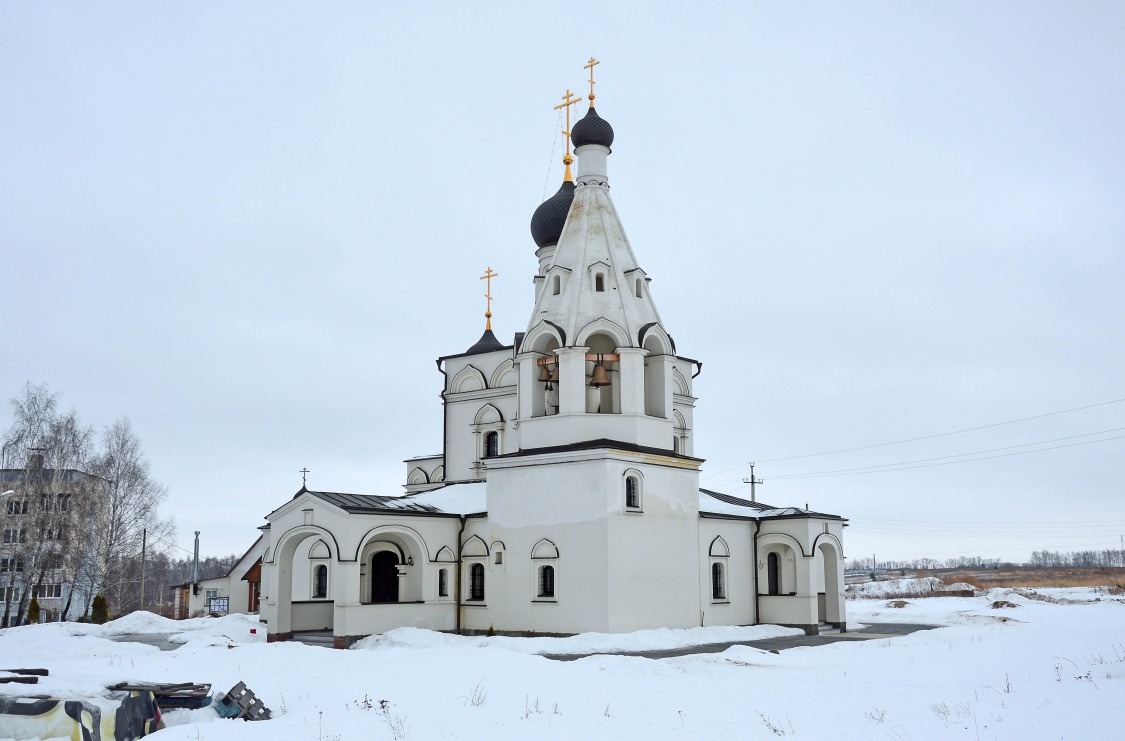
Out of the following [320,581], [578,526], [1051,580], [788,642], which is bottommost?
[1051,580]

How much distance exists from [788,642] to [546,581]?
5.61 meters

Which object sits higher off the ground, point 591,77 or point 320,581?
point 591,77

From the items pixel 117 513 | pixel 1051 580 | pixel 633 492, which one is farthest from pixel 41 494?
pixel 1051 580

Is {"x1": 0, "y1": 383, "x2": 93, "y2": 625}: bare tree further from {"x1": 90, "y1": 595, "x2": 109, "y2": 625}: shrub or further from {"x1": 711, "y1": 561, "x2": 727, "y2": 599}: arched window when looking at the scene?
{"x1": 711, "y1": 561, "x2": 727, "y2": 599}: arched window

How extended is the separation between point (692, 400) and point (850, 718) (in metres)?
18.1

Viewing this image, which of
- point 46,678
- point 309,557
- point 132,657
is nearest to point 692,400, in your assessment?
point 309,557

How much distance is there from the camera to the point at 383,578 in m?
23.8

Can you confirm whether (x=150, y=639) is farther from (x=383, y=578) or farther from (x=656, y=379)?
(x=656, y=379)

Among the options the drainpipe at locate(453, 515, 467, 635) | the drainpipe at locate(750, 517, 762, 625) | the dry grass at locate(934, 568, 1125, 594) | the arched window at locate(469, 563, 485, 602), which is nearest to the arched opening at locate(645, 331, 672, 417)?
the drainpipe at locate(750, 517, 762, 625)

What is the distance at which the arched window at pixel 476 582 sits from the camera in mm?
23094

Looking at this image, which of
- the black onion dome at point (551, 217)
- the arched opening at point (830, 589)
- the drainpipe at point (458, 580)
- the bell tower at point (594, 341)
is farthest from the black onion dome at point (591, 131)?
the arched opening at point (830, 589)

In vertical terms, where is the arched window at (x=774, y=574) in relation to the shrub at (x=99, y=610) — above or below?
above

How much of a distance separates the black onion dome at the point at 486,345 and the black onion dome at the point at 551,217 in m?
3.13

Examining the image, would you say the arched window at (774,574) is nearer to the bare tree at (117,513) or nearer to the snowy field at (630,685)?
the snowy field at (630,685)
